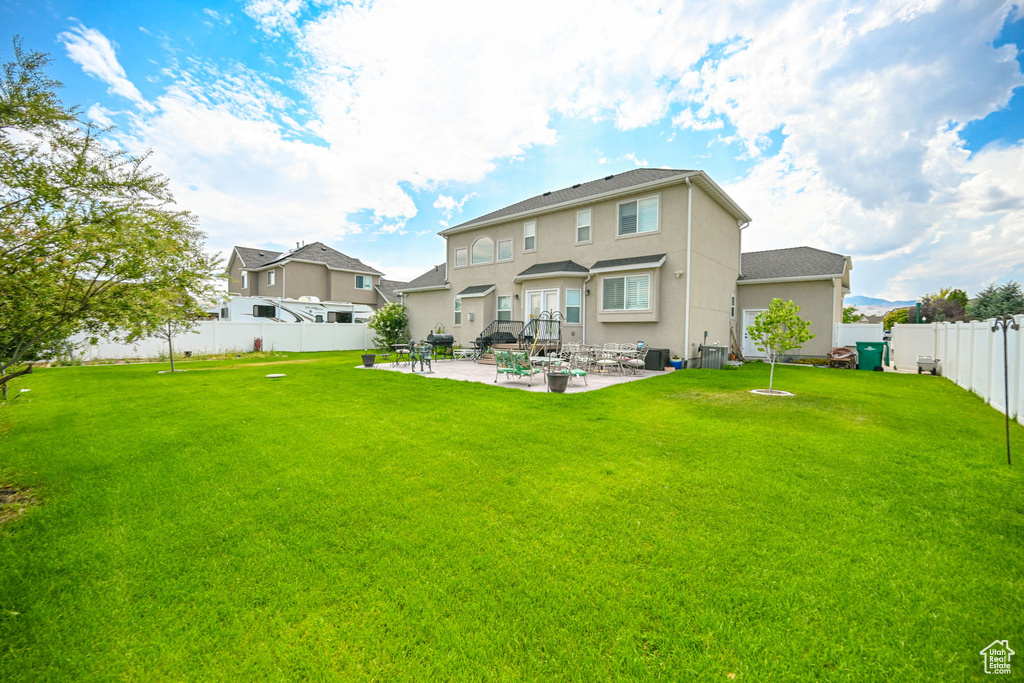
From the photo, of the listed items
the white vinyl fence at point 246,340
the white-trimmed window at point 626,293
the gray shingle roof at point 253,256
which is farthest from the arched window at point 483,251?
the gray shingle roof at point 253,256

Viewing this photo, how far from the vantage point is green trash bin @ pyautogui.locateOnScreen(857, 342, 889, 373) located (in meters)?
15.2

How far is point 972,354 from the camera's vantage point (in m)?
9.64

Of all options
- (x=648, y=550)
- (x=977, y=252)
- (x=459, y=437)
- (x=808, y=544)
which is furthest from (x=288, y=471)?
(x=977, y=252)

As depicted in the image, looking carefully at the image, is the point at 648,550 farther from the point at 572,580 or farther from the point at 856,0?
the point at 856,0

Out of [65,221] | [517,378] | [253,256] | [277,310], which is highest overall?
[253,256]

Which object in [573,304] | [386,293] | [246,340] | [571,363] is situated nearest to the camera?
[571,363]

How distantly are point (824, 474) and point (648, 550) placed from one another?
305cm

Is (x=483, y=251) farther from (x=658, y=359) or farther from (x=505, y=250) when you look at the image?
(x=658, y=359)

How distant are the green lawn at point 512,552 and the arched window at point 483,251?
15.4 meters

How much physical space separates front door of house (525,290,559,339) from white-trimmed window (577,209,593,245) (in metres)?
2.77

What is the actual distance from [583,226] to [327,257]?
2571 cm

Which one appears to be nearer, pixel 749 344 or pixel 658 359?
pixel 658 359

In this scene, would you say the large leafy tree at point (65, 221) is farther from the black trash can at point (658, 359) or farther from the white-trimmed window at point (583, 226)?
the white-trimmed window at point (583, 226)

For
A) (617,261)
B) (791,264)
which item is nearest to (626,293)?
(617,261)
